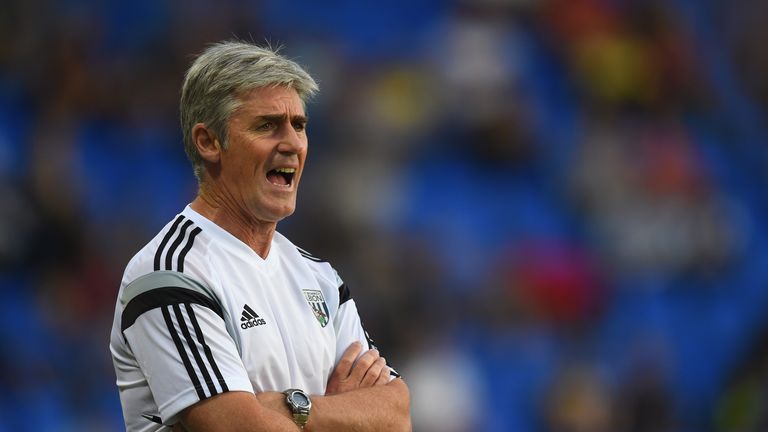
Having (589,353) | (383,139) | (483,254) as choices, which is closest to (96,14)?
(383,139)

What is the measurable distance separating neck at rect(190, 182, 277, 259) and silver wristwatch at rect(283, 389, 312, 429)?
513 mm

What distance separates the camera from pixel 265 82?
11.5ft

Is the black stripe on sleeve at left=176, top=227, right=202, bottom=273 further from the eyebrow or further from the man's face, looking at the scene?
the eyebrow

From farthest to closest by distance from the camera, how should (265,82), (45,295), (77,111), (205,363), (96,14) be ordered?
(96,14) → (77,111) → (45,295) → (265,82) → (205,363)

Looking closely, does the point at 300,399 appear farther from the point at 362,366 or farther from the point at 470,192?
the point at 470,192

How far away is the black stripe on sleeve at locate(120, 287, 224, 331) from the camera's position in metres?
3.22

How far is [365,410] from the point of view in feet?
11.3

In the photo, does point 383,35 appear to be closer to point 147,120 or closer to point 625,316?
point 147,120

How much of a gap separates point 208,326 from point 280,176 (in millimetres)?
598

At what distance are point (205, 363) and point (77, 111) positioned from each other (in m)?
6.61

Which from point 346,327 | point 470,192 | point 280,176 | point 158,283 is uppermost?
point 280,176

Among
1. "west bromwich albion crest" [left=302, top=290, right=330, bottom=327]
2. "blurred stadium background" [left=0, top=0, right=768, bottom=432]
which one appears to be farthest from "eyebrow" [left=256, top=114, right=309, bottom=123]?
"blurred stadium background" [left=0, top=0, right=768, bottom=432]

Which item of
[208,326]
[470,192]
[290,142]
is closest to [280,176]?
[290,142]

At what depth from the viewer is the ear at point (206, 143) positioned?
355 centimetres
